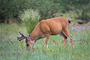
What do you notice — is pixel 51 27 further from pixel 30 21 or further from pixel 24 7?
pixel 24 7

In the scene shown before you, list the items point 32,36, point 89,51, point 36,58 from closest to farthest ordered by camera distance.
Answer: point 36,58
point 89,51
point 32,36

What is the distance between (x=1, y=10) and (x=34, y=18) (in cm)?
716

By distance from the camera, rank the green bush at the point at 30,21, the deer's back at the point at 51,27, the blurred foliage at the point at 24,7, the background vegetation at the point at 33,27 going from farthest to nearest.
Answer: the blurred foliage at the point at 24,7 < the green bush at the point at 30,21 < the deer's back at the point at 51,27 < the background vegetation at the point at 33,27

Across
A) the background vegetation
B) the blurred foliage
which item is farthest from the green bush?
the blurred foliage

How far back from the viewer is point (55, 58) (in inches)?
300

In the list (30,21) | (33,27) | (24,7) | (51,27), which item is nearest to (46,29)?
(51,27)

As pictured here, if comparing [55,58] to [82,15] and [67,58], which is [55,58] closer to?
[67,58]

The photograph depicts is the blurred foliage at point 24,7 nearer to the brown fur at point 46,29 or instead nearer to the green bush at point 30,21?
the green bush at point 30,21

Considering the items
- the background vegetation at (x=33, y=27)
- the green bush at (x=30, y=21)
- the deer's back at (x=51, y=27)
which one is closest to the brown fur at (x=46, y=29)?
the deer's back at (x=51, y=27)

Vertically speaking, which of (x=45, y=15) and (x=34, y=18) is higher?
(x=34, y=18)

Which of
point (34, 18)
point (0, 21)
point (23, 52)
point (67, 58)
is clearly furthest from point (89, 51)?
point (0, 21)

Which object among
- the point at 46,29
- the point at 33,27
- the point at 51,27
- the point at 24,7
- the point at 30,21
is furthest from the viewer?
the point at 24,7

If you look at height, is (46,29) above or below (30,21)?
above

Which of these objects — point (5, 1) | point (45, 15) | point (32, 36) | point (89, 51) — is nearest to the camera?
point (89, 51)
